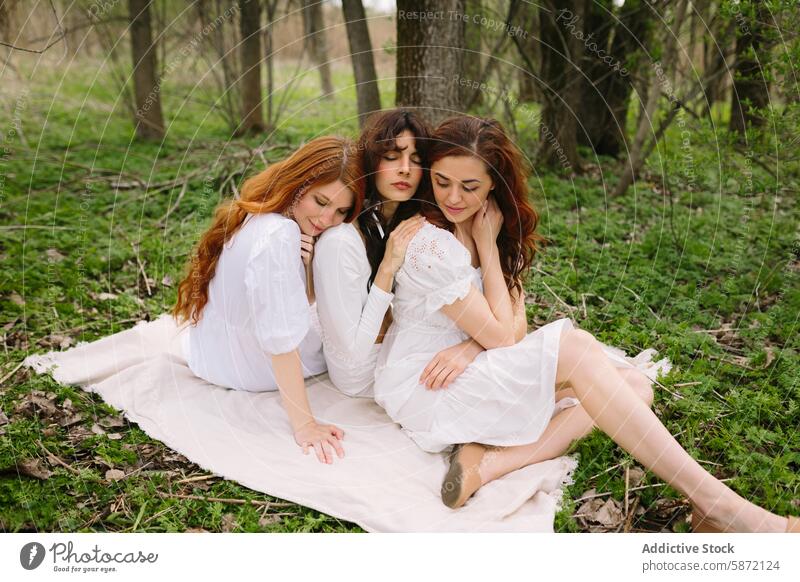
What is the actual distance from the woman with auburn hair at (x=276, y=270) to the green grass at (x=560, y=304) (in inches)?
16.5

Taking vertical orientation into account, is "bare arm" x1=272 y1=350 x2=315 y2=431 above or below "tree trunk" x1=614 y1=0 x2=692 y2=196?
below

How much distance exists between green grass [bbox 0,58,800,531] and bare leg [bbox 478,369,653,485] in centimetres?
7

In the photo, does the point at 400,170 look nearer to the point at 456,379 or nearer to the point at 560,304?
the point at 456,379

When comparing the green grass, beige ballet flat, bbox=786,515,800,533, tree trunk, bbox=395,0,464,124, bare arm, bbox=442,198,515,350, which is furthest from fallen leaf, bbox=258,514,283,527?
tree trunk, bbox=395,0,464,124

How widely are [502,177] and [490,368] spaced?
0.69 meters

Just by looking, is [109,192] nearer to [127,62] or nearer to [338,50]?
[127,62]

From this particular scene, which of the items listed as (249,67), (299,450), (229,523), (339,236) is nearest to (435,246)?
(339,236)

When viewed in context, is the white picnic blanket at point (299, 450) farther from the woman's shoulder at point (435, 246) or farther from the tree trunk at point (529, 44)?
the tree trunk at point (529, 44)

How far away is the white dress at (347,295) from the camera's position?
2.43 metres

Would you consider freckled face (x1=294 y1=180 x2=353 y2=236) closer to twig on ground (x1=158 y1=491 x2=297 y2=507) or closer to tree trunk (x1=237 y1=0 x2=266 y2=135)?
twig on ground (x1=158 y1=491 x2=297 y2=507)

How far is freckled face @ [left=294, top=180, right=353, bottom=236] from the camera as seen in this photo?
2379 millimetres

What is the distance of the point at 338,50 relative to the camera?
387 inches

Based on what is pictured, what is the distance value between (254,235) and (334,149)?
416mm
